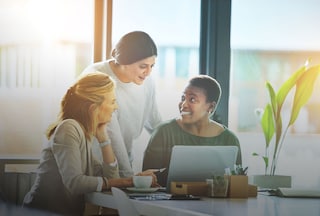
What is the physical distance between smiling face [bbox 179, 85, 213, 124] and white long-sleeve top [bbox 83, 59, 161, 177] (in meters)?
0.18

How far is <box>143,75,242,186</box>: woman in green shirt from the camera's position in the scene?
4.30 m

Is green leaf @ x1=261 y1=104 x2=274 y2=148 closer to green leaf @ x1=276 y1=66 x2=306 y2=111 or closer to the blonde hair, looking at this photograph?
green leaf @ x1=276 y1=66 x2=306 y2=111

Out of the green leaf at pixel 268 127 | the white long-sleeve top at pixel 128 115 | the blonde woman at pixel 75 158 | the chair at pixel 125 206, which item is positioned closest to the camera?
the chair at pixel 125 206

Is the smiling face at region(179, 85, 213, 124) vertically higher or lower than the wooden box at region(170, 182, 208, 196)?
higher

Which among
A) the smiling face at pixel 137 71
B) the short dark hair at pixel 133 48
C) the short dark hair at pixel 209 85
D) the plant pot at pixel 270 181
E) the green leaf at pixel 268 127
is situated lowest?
the plant pot at pixel 270 181

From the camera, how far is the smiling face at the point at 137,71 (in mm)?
4238

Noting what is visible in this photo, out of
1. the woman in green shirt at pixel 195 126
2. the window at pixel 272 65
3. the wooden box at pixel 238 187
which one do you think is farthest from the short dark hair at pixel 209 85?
the wooden box at pixel 238 187

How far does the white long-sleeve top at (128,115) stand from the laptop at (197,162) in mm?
445

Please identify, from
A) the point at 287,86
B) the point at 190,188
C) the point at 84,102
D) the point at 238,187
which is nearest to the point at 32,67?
the point at 84,102

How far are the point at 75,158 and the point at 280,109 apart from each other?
57.7 inches

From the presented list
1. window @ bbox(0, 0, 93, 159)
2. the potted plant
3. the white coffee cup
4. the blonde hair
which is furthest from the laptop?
window @ bbox(0, 0, 93, 159)

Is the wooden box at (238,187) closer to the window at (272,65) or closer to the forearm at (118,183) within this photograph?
the forearm at (118,183)

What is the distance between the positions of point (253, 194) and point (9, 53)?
174 cm

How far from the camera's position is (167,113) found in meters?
4.30
